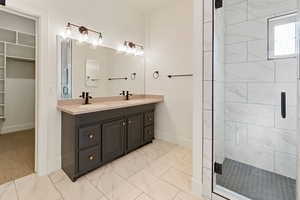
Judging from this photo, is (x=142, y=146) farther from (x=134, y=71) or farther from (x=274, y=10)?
(x=274, y=10)

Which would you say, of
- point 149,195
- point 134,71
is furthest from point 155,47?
point 149,195

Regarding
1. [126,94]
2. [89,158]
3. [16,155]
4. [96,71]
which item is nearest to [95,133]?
[89,158]

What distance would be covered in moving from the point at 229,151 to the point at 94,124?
77.0 inches

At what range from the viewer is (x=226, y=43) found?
Answer: 7.10 feet

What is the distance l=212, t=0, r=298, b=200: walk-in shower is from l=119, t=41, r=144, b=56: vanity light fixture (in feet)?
5.59

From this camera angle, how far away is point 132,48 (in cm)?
309

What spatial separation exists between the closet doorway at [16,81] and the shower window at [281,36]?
4.07 m

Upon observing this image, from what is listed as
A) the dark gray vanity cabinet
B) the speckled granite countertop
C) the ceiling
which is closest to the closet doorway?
the speckled granite countertop

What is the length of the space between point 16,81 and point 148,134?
138 inches

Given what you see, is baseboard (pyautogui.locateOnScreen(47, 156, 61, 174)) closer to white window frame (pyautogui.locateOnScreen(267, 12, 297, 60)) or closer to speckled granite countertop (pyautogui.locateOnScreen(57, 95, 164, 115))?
speckled granite countertop (pyautogui.locateOnScreen(57, 95, 164, 115))

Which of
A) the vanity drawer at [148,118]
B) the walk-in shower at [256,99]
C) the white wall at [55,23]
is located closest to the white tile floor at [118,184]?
the white wall at [55,23]

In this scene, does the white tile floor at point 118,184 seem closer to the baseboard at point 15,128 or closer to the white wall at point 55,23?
the white wall at point 55,23

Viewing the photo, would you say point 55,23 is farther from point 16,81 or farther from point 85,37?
point 16,81

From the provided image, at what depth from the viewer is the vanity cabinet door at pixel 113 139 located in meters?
2.06
